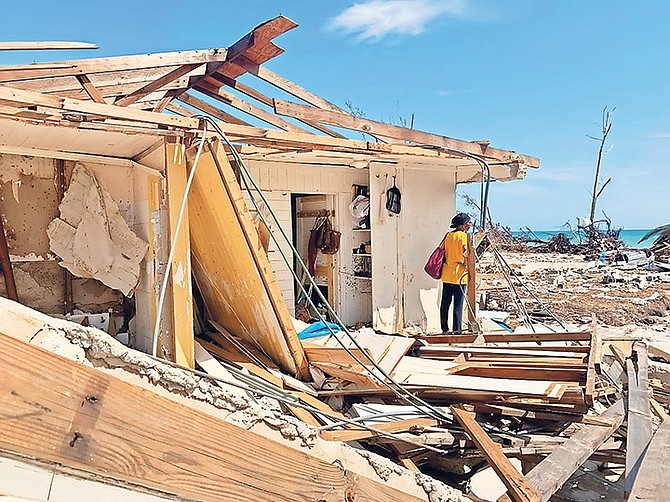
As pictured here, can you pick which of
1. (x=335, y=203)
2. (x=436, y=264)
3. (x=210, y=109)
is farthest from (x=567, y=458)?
(x=335, y=203)

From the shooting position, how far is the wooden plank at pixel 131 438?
35.2 inches

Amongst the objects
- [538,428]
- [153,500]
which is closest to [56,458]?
[153,500]

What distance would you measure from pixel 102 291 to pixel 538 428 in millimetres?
5249

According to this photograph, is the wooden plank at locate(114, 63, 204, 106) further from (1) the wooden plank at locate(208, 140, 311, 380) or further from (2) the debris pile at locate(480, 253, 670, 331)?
(2) the debris pile at locate(480, 253, 670, 331)

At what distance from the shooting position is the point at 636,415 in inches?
145

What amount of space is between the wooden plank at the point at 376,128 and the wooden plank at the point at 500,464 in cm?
308

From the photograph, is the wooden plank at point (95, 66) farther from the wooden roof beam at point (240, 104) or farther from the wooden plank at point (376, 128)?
the wooden plank at point (376, 128)

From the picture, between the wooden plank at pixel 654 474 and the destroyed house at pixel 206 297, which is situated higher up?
the destroyed house at pixel 206 297

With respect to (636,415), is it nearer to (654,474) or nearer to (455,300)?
(654,474)

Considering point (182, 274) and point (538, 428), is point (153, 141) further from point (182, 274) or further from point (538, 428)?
point (538, 428)

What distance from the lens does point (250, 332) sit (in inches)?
217

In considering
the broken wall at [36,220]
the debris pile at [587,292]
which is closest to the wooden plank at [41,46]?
the broken wall at [36,220]

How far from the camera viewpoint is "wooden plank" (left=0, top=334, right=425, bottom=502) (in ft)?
2.93

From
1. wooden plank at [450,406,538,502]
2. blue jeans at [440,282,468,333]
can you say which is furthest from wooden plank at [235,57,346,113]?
wooden plank at [450,406,538,502]
